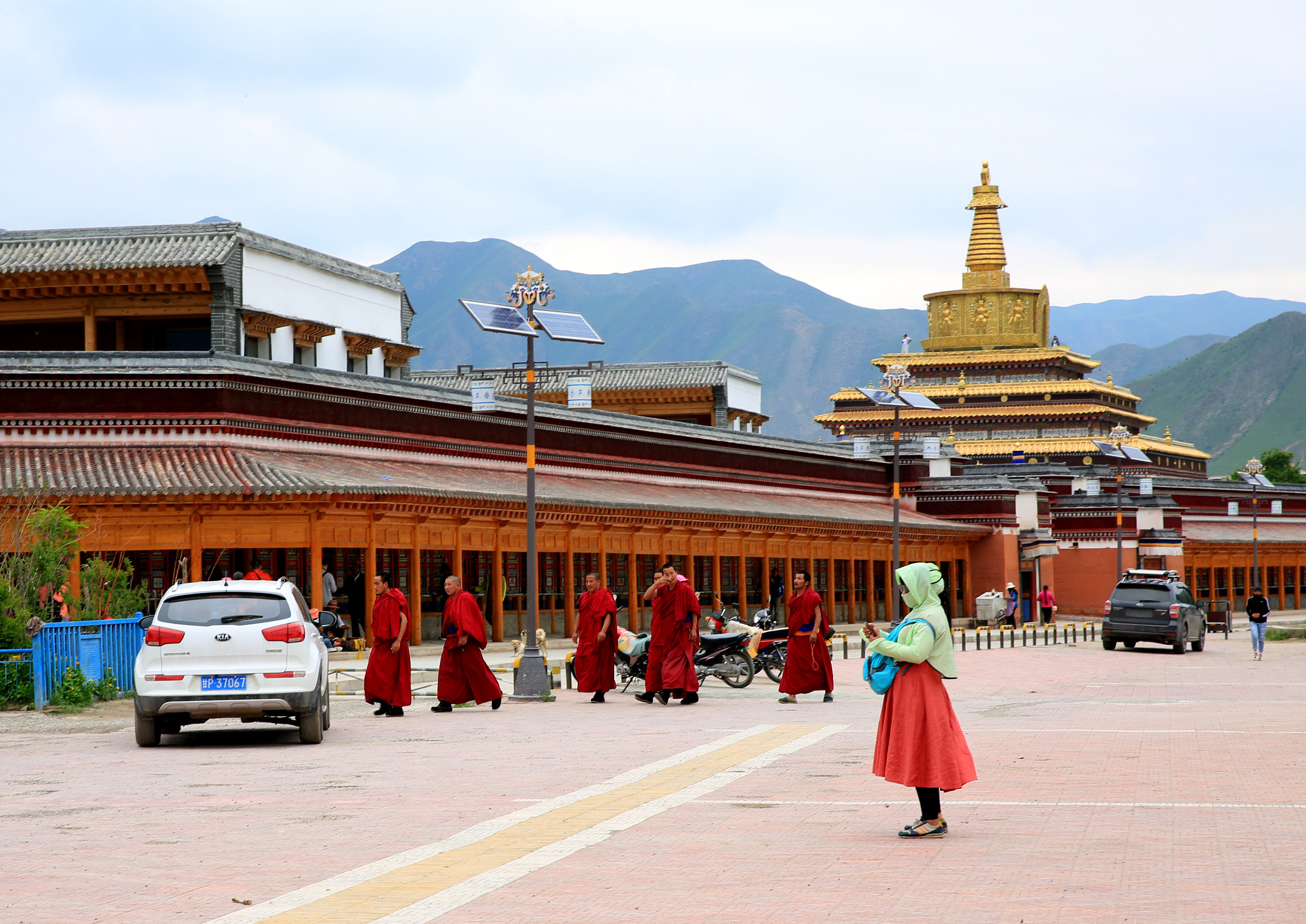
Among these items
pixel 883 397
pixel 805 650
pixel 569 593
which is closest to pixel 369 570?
pixel 569 593

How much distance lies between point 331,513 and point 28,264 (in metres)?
13.6

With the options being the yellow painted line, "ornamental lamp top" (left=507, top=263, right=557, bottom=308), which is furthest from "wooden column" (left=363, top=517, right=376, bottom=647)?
the yellow painted line

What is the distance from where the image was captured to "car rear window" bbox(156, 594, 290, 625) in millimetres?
15664

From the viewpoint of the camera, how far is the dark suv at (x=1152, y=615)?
37.6 meters

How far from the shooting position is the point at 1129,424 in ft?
254

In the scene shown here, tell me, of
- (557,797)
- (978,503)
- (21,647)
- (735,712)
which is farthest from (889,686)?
(978,503)

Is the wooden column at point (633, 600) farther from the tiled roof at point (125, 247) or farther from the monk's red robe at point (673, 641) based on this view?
the monk's red robe at point (673, 641)

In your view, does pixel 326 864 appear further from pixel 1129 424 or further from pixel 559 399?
pixel 1129 424

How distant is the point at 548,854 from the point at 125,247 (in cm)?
3238

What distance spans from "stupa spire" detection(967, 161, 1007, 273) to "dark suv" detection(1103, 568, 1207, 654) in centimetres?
4805

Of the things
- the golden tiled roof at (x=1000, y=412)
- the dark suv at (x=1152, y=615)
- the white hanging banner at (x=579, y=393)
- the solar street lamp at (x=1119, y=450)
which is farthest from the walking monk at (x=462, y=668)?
the golden tiled roof at (x=1000, y=412)

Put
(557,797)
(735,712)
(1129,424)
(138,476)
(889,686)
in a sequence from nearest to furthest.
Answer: (889,686) < (557,797) < (735,712) < (138,476) < (1129,424)

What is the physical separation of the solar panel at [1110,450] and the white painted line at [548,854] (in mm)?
57735

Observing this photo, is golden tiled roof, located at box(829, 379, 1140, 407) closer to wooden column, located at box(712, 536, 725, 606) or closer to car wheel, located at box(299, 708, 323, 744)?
wooden column, located at box(712, 536, 725, 606)
